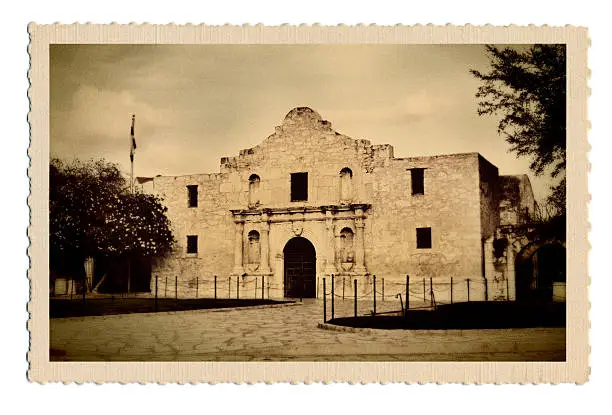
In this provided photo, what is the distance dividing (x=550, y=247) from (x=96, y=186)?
5402 millimetres

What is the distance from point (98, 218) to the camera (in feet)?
32.3

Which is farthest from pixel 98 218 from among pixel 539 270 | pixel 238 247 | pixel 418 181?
pixel 539 270

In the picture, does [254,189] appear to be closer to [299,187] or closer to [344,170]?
[299,187]

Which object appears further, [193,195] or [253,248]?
[253,248]

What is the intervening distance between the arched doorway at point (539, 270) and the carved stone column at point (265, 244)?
316 cm

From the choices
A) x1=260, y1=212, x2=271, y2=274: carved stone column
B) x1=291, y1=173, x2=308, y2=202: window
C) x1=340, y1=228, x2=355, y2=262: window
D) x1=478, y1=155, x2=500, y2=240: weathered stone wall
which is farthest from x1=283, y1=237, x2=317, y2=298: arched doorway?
x1=478, y1=155, x2=500, y2=240: weathered stone wall

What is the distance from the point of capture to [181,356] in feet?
29.6

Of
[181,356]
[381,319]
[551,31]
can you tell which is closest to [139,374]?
[181,356]

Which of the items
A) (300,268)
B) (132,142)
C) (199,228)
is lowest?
(300,268)

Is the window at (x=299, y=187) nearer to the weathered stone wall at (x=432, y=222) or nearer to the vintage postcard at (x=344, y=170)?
the vintage postcard at (x=344, y=170)

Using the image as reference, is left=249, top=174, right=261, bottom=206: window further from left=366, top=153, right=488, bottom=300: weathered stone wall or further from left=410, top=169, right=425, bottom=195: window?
left=410, top=169, right=425, bottom=195: window

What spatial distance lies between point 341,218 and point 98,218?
9.99 ft

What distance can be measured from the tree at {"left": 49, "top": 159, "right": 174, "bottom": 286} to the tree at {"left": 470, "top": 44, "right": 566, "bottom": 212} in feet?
13.9

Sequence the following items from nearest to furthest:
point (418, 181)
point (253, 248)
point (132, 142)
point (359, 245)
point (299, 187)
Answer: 1. point (132, 142)
2. point (418, 181)
3. point (359, 245)
4. point (299, 187)
5. point (253, 248)
